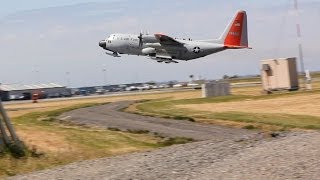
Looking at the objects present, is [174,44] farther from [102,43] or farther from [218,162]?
[218,162]

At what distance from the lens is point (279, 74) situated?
234 ft

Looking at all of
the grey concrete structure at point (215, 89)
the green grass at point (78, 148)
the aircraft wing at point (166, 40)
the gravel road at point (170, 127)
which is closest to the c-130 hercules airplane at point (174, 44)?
the aircraft wing at point (166, 40)

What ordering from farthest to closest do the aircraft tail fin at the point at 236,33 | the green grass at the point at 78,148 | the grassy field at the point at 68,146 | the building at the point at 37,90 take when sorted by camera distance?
1. the building at the point at 37,90
2. the aircraft tail fin at the point at 236,33
3. the grassy field at the point at 68,146
4. the green grass at the point at 78,148

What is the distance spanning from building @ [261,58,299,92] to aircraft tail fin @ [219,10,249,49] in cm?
4176

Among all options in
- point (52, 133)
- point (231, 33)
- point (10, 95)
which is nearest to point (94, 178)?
point (52, 133)

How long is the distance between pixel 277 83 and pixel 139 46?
49006mm

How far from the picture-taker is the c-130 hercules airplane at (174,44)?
114 meters

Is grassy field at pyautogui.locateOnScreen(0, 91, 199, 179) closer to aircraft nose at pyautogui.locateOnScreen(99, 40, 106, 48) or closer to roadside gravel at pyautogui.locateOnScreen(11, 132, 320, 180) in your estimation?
roadside gravel at pyautogui.locateOnScreen(11, 132, 320, 180)

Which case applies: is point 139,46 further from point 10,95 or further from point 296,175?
point 296,175

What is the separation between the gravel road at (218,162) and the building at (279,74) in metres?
45.9

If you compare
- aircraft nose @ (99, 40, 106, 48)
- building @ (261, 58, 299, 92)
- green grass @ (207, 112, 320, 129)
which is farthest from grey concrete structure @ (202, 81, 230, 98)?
aircraft nose @ (99, 40, 106, 48)

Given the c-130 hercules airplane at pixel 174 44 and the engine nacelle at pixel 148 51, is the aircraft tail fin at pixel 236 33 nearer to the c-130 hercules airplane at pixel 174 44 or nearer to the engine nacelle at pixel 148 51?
the c-130 hercules airplane at pixel 174 44

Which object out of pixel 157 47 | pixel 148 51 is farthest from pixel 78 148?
pixel 157 47

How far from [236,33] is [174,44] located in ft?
41.3
